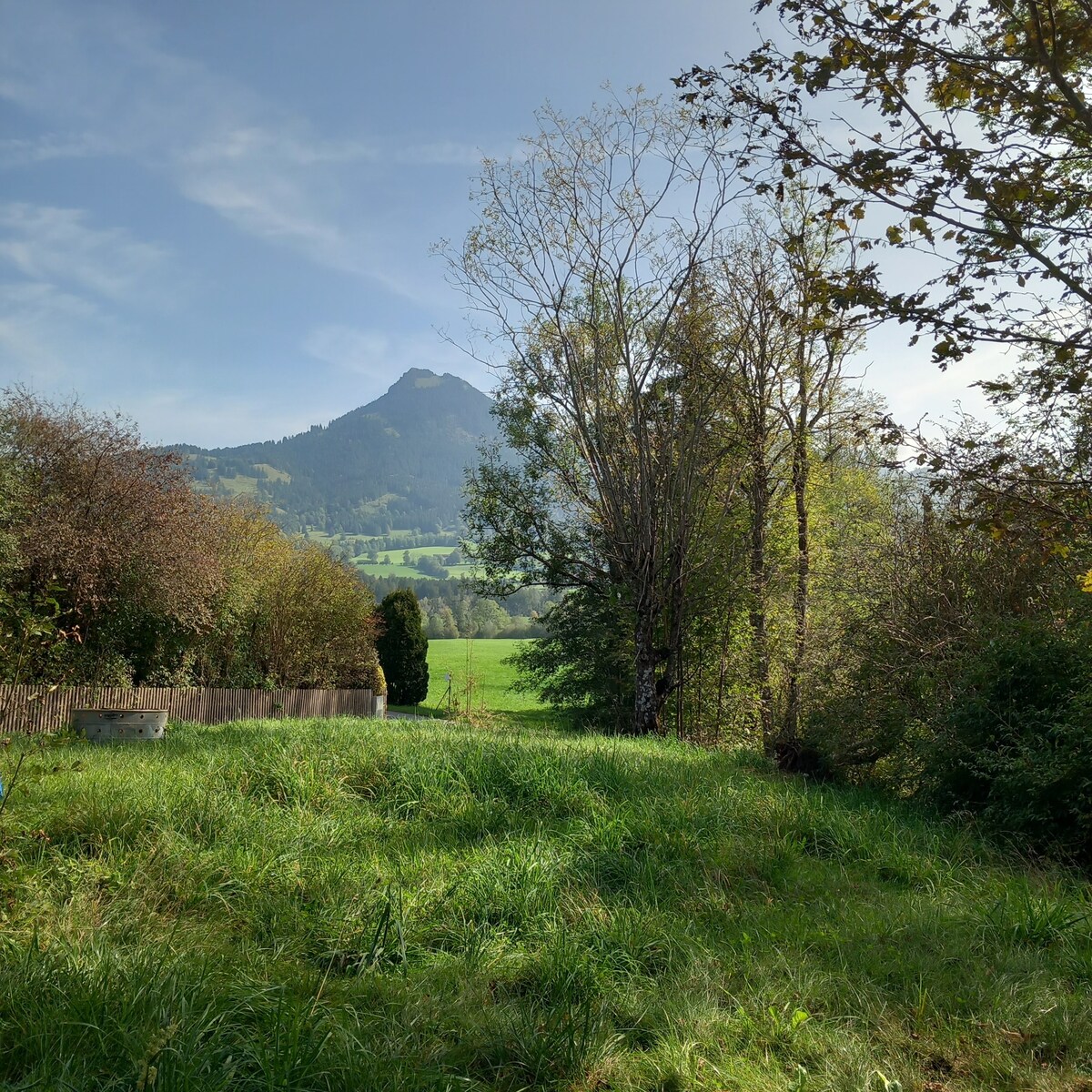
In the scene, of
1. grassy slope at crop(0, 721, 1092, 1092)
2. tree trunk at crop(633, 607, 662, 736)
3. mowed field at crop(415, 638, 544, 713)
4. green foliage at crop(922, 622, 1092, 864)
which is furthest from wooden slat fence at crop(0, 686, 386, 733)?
green foliage at crop(922, 622, 1092, 864)

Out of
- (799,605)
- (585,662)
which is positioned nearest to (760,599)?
(799,605)

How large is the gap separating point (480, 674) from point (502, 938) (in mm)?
21689

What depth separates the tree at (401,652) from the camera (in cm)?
3238

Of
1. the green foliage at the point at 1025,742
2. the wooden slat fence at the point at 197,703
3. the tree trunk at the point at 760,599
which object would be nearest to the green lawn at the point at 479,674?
the wooden slat fence at the point at 197,703

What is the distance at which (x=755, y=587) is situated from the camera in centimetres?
1452

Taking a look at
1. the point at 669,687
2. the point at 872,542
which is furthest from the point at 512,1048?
the point at 669,687

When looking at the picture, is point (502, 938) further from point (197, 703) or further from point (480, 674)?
point (480, 674)

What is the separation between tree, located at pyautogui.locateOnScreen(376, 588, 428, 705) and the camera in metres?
32.4

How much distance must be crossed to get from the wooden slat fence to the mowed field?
10.00 ft

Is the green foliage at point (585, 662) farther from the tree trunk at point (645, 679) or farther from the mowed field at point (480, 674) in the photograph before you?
the tree trunk at point (645, 679)

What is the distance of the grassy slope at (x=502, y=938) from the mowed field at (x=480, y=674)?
1087 cm

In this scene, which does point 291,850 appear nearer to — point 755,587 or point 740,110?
point 740,110

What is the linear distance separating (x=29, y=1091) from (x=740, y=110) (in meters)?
5.16

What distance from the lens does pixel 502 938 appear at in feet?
12.5
